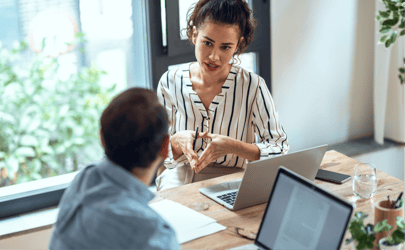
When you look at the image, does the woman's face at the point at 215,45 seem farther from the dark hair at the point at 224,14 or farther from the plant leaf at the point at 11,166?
the plant leaf at the point at 11,166

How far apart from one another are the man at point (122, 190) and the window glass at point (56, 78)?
5.22 feet

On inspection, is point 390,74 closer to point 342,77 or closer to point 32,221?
point 342,77

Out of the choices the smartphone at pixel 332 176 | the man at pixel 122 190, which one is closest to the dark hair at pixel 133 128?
the man at pixel 122 190

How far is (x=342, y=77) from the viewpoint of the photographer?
313cm

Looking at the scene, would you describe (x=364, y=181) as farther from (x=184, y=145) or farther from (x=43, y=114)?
(x=43, y=114)

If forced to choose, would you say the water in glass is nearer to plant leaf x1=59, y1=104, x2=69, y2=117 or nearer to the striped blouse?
the striped blouse

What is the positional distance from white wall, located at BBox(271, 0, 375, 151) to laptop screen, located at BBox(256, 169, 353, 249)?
1756 millimetres

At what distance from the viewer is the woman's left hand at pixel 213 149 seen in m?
1.78

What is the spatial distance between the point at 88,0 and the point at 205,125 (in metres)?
1.00

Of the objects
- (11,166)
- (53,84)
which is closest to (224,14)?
(53,84)

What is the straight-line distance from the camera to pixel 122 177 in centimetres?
94

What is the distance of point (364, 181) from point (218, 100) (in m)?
0.74

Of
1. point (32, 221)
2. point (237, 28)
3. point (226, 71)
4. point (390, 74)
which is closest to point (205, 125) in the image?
point (226, 71)

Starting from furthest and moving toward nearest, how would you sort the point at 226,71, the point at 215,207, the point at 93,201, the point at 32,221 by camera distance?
1. the point at 32,221
2. the point at 226,71
3. the point at 215,207
4. the point at 93,201
